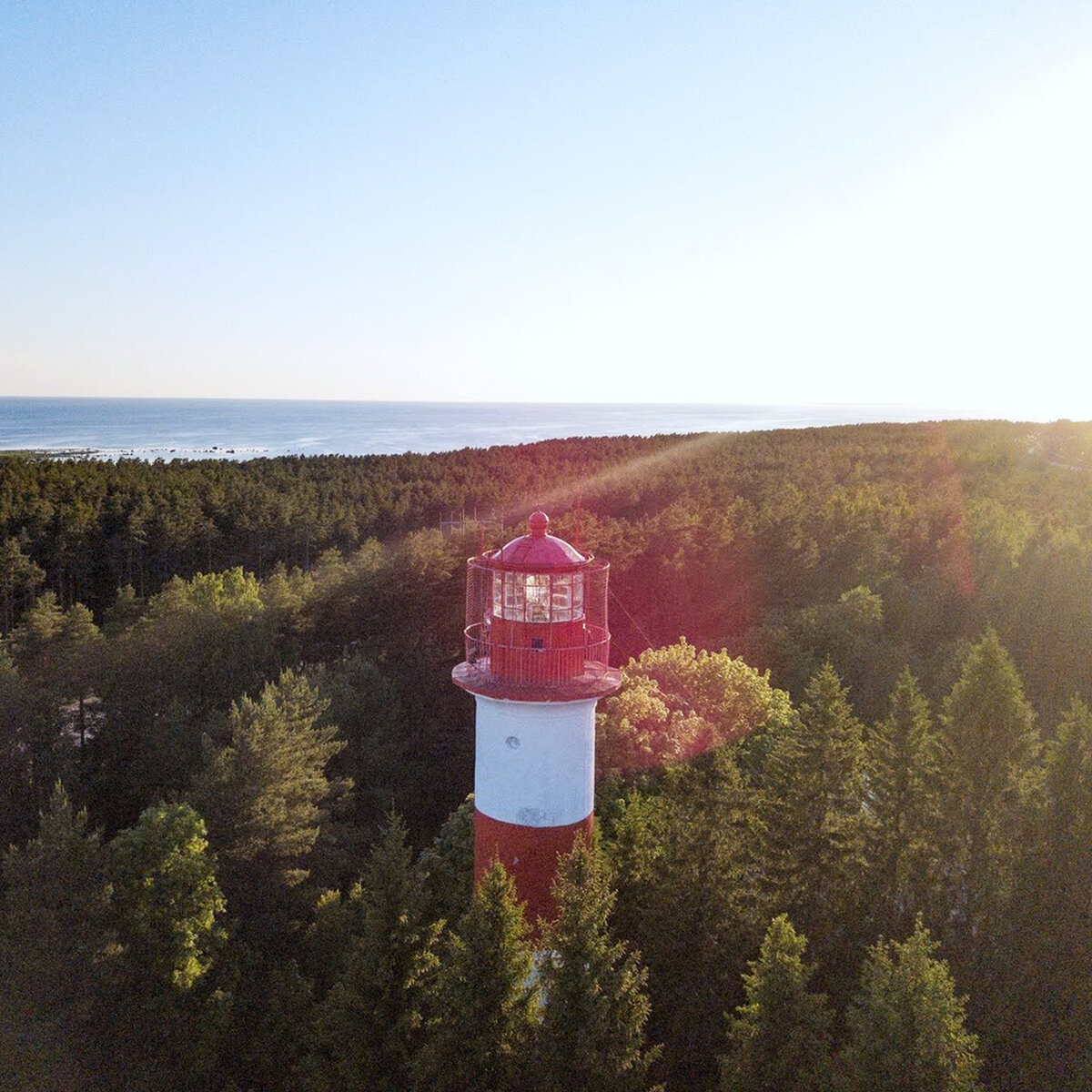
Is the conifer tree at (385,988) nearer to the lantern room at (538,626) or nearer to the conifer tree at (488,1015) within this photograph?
the conifer tree at (488,1015)

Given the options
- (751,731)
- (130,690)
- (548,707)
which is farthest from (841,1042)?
(130,690)

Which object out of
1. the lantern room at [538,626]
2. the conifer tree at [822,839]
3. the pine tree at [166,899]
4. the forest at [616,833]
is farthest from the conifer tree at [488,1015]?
the pine tree at [166,899]

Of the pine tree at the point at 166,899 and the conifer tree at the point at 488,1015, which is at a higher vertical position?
the conifer tree at the point at 488,1015

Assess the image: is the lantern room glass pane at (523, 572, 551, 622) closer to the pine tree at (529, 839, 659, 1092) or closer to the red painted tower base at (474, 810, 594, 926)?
the red painted tower base at (474, 810, 594, 926)

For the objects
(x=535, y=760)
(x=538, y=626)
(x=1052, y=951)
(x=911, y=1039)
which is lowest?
(x=1052, y=951)

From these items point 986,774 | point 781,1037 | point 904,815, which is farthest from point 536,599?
point 986,774

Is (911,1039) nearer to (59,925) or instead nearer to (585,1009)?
(585,1009)

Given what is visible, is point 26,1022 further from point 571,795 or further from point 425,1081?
point 571,795
